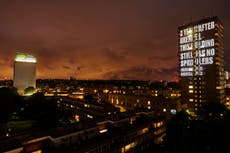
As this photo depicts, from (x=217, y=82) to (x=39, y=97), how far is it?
5904cm

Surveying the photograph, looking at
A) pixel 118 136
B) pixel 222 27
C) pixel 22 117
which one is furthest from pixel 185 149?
pixel 222 27

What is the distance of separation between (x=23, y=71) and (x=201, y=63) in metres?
A: 74.6

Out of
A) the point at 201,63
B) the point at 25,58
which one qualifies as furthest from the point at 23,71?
the point at 201,63

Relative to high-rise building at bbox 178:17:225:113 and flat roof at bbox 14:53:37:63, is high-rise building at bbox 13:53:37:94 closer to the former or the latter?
flat roof at bbox 14:53:37:63

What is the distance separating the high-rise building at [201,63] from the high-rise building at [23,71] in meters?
65.8

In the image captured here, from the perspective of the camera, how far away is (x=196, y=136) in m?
15.2

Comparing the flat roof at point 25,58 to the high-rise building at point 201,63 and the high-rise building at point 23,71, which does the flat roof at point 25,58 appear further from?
the high-rise building at point 201,63

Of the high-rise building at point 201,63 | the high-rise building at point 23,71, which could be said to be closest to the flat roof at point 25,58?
the high-rise building at point 23,71

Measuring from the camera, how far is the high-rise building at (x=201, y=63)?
218ft

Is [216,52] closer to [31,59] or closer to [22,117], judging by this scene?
[22,117]

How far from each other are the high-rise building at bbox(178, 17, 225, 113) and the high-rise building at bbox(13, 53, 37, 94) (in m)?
65.8

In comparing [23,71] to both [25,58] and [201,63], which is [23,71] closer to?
[25,58]

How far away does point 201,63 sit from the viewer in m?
69.6

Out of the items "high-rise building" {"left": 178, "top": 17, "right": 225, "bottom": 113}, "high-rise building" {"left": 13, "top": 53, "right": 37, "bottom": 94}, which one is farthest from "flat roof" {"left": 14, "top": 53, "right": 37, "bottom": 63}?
"high-rise building" {"left": 178, "top": 17, "right": 225, "bottom": 113}
